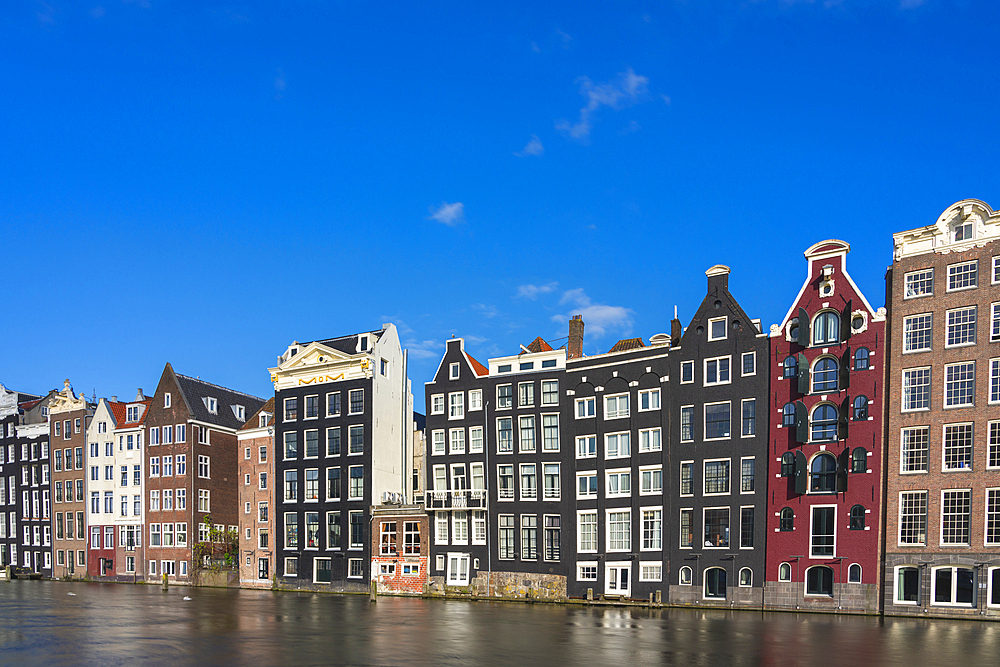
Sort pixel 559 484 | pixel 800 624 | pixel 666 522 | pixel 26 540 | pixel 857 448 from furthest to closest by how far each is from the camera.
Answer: pixel 26 540 < pixel 559 484 < pixel 666 522 < pixel 857 448 < pixel 800 624

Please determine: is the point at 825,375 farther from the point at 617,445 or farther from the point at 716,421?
the point at 617,445

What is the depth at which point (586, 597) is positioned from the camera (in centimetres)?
7719

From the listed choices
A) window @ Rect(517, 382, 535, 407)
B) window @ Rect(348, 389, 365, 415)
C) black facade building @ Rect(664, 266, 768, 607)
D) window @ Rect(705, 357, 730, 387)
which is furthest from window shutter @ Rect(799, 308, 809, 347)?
window @ Rect(348, 389, 365, 415)

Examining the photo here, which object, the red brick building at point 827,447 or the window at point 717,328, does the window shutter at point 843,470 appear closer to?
the red brick building at point 827,447

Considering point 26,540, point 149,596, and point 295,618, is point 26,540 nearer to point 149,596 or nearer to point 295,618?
point 149,596

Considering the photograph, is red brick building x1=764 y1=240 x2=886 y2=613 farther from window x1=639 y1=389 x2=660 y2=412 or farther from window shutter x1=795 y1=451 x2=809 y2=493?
window x1=639 y1=389 x2=660 y2=412

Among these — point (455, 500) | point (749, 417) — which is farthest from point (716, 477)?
point (455, 500)

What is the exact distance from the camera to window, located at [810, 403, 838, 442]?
226 feet

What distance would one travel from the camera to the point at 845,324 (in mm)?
69250

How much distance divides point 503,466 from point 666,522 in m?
17.0

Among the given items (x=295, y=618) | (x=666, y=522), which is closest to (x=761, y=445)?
(x=666, y=522)

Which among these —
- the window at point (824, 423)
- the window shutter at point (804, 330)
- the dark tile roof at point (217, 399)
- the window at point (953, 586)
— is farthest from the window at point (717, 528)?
the dark tile roof at point (217, 399)

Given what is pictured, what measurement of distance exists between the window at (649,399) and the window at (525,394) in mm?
11076

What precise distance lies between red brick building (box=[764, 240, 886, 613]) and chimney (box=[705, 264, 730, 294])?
611cm
